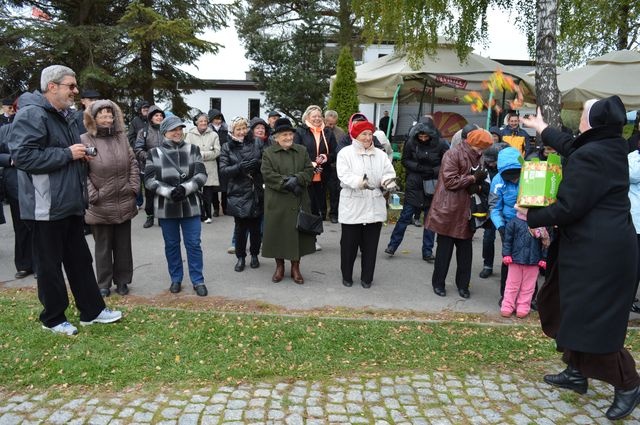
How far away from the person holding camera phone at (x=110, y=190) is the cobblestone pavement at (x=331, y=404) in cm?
209

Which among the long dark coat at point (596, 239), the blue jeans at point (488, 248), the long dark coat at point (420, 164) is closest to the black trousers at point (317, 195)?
the long dark coat at point (420, 164)

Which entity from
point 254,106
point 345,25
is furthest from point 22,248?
point 254,106

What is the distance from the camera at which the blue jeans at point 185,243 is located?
5742mm

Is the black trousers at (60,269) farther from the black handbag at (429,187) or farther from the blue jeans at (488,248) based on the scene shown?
the blue jeans at (488,248)

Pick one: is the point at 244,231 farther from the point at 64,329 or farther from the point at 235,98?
the point at 235,98

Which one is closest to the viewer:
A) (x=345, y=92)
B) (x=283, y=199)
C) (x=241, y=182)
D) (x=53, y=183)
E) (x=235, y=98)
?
(x=53, y=183)

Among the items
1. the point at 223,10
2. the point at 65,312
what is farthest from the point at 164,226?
the point at 223,10

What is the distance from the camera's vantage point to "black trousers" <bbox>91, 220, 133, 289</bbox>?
5605 millimetres

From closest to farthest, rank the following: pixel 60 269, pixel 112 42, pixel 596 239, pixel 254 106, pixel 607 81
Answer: pixel 596 239 < pixel 60 269 < pixel 607 81 < pixel 112 42 < pixel 254 106

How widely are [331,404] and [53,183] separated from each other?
9.17 ft

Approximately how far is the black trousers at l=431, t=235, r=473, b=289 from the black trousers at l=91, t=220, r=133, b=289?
3.38 metres

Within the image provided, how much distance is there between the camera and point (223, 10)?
592 inches

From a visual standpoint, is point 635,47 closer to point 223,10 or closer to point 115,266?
point 223,10

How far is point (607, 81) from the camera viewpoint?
11680mm
